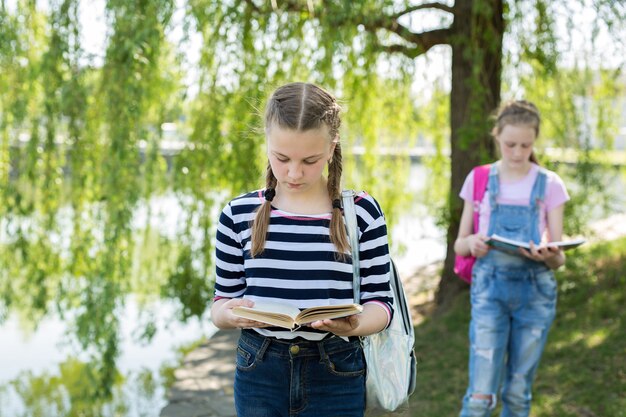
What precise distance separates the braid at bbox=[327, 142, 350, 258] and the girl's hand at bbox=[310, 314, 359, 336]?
16cm

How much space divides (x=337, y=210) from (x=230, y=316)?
1.18 feet

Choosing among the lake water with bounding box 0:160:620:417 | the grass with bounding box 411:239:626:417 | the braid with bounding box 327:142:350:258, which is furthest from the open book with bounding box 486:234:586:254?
the lake water with bounding box 0:160:620:417

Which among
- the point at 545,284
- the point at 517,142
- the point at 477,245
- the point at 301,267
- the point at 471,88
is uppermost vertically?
the point at 471,88

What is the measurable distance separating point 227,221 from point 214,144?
3173mm

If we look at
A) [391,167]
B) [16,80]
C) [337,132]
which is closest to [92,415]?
[16,80]

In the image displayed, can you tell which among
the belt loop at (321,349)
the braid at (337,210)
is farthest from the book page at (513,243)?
the belt loop at (321,349)

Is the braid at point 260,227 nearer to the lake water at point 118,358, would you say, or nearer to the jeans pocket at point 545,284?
the jeans pocket at point 545,284

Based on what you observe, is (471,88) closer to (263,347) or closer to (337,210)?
(337,210)

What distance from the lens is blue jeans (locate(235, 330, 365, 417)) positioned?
2184mm

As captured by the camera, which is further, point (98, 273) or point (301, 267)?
point (98, 273)

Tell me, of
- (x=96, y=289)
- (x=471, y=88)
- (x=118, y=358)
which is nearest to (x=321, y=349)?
(x=96, y=289)

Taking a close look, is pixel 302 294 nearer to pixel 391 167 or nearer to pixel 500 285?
pixel 500 285

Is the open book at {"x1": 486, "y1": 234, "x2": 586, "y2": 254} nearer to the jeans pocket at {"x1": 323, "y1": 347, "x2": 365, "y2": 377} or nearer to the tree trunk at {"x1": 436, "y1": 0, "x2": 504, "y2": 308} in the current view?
the jeans pocket at {"x1": 323, "y1": 347, "x2": 365, "y2": 377}

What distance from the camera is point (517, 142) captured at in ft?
11.5
